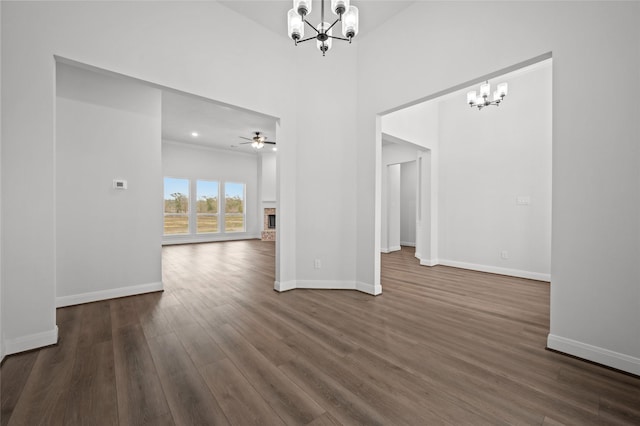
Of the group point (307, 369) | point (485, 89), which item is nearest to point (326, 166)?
point (307, 369)

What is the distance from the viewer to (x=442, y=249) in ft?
18.2

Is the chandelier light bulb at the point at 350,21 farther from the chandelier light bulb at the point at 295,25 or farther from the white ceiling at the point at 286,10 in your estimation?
the white ceiling at the point at 286,10

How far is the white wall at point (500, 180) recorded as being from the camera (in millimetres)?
4320

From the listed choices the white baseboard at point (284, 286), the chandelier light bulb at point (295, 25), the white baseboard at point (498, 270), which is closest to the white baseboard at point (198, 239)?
the white baseboard at point (284, 286)

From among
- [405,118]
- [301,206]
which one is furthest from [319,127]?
[405,118]

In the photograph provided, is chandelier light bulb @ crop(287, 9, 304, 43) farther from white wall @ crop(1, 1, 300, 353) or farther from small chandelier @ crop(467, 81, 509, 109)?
small chandelier @ crop(467, 81, 509, 109)

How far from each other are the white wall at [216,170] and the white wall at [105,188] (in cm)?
579

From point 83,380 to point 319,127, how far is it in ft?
11.2

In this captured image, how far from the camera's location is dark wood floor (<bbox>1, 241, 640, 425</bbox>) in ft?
4.65

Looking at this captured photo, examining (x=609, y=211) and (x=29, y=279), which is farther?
(x=29, y=279)

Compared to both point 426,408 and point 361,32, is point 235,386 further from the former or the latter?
point 361,32

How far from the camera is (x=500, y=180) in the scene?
4.79 metres

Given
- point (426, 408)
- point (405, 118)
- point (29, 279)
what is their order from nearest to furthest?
point (426, 408), point (29, 279), point (405, 118)

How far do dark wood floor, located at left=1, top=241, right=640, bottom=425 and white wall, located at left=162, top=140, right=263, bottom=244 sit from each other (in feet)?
21.8
